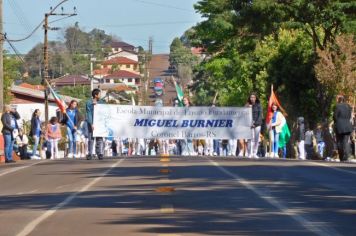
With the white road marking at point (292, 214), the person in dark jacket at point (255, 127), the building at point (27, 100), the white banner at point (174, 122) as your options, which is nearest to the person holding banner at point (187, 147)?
the white banner at point (174, 122)

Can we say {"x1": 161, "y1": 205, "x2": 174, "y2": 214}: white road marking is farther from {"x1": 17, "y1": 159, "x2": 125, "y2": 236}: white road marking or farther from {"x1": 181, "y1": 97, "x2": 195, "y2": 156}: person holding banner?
{"x1": 181, "y1": 97, "x2": 195, "y2": 156}: person holding banner

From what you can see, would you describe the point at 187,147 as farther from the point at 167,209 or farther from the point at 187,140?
the point at 167,209

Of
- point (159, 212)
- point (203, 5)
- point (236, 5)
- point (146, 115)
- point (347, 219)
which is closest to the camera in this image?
point (347, 219)

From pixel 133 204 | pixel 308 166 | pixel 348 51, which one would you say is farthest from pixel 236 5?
pixel 133 204

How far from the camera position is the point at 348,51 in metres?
49.4

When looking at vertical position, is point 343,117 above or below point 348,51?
below

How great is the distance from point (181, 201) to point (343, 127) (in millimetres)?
14951


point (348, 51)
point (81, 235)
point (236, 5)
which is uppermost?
point (236, 5)

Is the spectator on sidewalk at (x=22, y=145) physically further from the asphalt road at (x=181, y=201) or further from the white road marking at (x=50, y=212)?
the white road marking at (x=50, y=212)

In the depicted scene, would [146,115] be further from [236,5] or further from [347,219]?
[347,219]

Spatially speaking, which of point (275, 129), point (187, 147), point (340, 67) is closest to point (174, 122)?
point (187, 147)

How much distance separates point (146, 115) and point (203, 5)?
4004 centimetres

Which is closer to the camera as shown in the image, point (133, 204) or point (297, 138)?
point (133, 204)

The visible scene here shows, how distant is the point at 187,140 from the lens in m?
38.1
